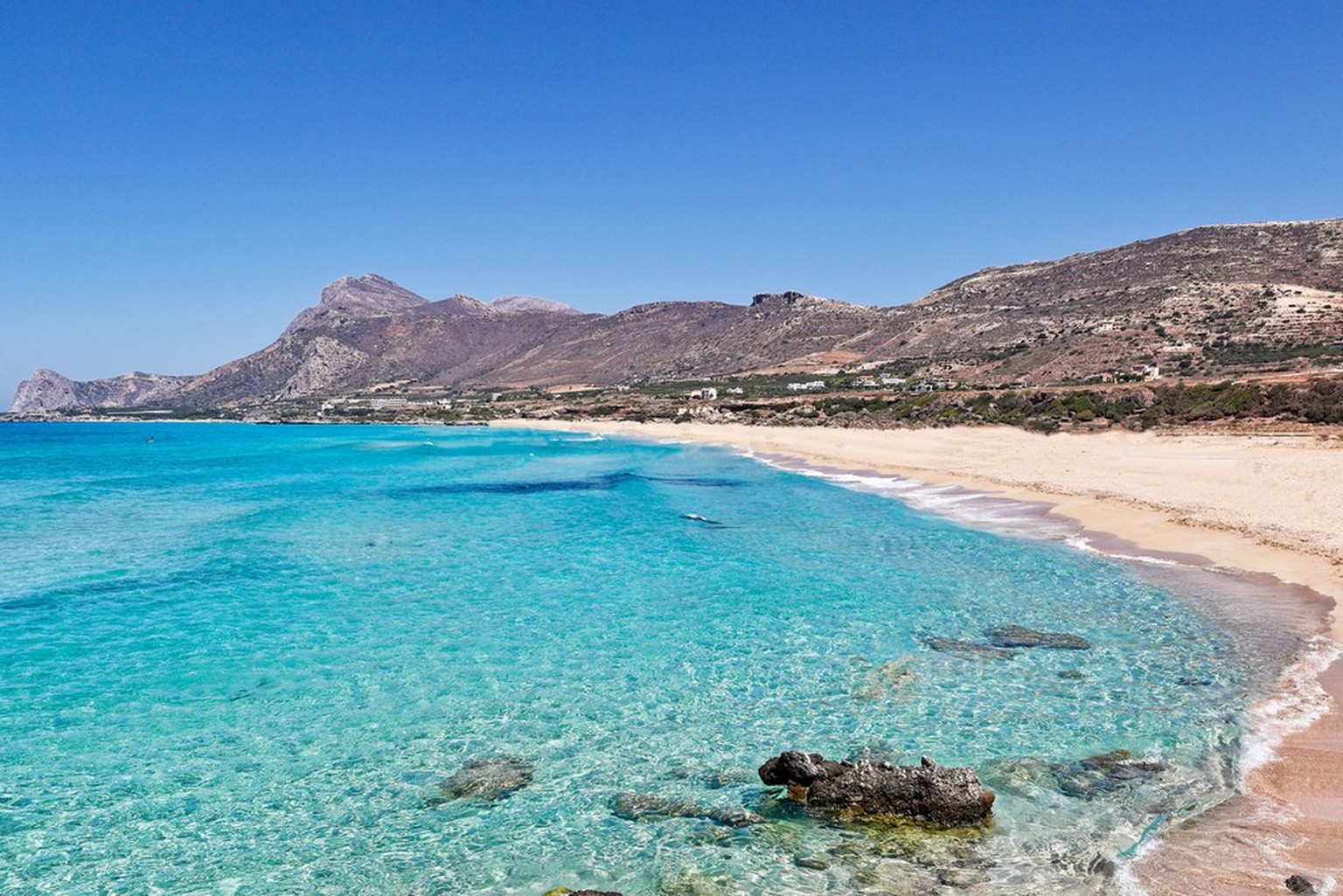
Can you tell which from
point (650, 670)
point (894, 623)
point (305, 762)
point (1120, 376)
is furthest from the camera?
point (1120, 376)

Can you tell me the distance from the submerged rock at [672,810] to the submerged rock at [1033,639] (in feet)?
22.7

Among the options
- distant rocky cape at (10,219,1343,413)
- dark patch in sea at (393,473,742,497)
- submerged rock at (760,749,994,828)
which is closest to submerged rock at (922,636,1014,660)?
submerged rock at (760,749,994,828)

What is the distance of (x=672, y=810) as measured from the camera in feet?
27.3

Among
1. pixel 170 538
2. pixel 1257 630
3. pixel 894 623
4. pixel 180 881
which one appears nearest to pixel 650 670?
pixel 894 623

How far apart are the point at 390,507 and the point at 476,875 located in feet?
96.8

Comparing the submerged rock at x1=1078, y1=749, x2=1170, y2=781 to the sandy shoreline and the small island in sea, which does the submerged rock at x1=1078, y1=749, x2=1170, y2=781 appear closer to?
the small island in sea

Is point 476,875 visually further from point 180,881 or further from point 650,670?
point 650,670

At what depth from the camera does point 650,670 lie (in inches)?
502

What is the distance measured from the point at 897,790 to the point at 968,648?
5.92m

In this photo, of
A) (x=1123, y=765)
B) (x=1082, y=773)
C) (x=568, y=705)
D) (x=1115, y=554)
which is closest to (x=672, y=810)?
(x=568, y=705)

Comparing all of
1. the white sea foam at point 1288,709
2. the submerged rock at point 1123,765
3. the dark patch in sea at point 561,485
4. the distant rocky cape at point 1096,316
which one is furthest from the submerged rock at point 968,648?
the distant rocky cape at point 1096,316

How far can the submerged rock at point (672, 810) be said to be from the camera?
8078 mm

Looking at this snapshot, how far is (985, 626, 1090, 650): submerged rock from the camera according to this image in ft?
43.3

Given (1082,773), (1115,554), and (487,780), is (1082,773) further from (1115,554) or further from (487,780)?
(1115,554)
